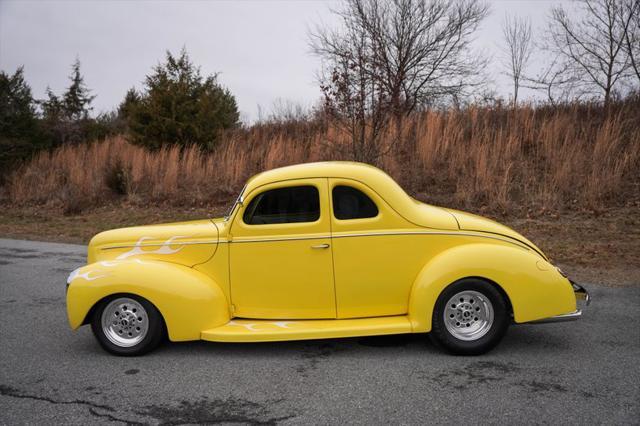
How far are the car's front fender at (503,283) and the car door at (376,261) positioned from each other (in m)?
0.19

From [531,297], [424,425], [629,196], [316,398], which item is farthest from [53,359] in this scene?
[629,196]

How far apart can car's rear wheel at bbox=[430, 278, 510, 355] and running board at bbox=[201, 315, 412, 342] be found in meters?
0.34

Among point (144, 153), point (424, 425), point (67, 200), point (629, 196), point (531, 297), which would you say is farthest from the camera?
point (144, 153)

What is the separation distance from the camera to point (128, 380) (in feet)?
13.7

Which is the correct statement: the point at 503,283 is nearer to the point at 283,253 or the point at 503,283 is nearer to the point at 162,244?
the point at 283,253

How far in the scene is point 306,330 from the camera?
454cm

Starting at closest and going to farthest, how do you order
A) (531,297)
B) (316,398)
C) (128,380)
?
(316,398) → (128,380) → (531,297)

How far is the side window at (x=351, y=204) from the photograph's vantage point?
4777mm

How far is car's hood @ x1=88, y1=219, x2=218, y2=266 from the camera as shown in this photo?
4.89 meters

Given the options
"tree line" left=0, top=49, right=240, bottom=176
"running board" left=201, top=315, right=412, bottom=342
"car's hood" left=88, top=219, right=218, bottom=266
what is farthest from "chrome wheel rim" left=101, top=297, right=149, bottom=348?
"tree line" left=0, top=49, right=240, bottom=176

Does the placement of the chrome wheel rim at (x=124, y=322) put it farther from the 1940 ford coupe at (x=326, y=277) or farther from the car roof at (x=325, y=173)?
the car roof at (x=325, y=173)

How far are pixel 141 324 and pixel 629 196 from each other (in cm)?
1155

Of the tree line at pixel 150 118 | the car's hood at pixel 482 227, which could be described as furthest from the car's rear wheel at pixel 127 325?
the tree line at pixel 150 118

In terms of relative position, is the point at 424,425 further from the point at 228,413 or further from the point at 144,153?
the point at 144,153
